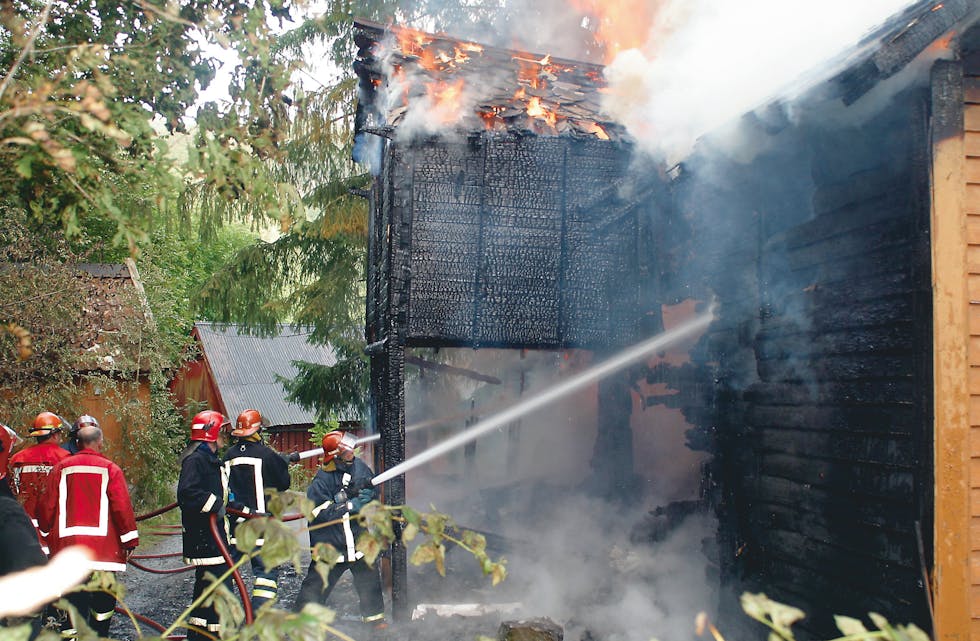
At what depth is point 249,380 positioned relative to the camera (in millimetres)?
27891

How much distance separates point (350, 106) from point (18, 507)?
10.9 m

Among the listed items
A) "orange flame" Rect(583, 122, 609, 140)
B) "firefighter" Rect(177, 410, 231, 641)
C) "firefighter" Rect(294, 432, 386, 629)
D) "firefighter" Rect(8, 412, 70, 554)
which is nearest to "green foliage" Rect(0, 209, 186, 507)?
"firefighter" Rect(8, 412, 70, 554)

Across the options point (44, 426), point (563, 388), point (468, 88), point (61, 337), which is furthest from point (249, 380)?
point (468, 88)

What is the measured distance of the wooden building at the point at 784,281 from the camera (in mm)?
4336

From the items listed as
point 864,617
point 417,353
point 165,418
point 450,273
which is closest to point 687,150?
point 450,273

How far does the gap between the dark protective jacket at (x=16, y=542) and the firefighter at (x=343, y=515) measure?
3834 mm

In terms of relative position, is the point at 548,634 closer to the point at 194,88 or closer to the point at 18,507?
the point at 18,507

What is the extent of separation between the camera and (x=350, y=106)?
43.5 feet

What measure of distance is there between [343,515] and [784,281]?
4.67 metres

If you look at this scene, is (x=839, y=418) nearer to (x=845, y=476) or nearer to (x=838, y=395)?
(x=838, y=395)

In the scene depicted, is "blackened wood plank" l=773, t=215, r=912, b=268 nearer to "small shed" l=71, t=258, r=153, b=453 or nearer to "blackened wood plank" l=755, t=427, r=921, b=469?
"blackened wood plank" l=755, t=427, r=921, b=469

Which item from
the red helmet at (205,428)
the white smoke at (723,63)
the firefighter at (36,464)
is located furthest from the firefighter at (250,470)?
the white smoke at (723,63)

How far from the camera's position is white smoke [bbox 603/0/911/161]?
6.31 meters

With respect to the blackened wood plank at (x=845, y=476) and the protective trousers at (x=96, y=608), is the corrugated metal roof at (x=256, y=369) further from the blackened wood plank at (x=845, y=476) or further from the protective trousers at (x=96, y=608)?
the blackened wood plank at (x=845, y=476)
